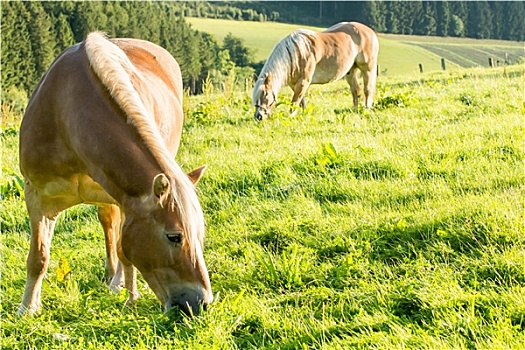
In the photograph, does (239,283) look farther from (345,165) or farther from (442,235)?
(345,165)

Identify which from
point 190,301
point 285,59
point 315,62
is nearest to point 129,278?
point 190,301

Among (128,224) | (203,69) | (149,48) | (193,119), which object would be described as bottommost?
(203,69)

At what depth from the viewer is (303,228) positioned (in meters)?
4.24

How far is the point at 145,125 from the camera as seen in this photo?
3102 millimetres

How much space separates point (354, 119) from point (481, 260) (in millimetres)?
5059

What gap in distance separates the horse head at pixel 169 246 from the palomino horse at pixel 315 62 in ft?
21.6

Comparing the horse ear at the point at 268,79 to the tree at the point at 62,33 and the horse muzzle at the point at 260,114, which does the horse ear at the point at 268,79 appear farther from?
the tree at the point at 62,33

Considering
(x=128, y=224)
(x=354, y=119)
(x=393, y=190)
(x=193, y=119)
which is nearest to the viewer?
(x=128, y=224)

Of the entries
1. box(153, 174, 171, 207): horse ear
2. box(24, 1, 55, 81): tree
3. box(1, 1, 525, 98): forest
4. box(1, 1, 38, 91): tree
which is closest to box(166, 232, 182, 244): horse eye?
box(153, 174, 171, 207): horse ear

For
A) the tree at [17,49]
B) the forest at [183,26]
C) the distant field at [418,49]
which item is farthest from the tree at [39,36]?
the distant field at [418,49]

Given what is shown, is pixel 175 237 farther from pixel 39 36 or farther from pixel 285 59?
pixel 39 36

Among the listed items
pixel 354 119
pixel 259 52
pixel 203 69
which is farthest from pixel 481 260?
pixel 203 69

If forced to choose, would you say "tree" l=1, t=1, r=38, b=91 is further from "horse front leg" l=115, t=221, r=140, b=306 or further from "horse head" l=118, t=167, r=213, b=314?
"horse head" l=118, t=167, r=213, b=314

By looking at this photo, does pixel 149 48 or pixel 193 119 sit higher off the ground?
pixel 149 48
